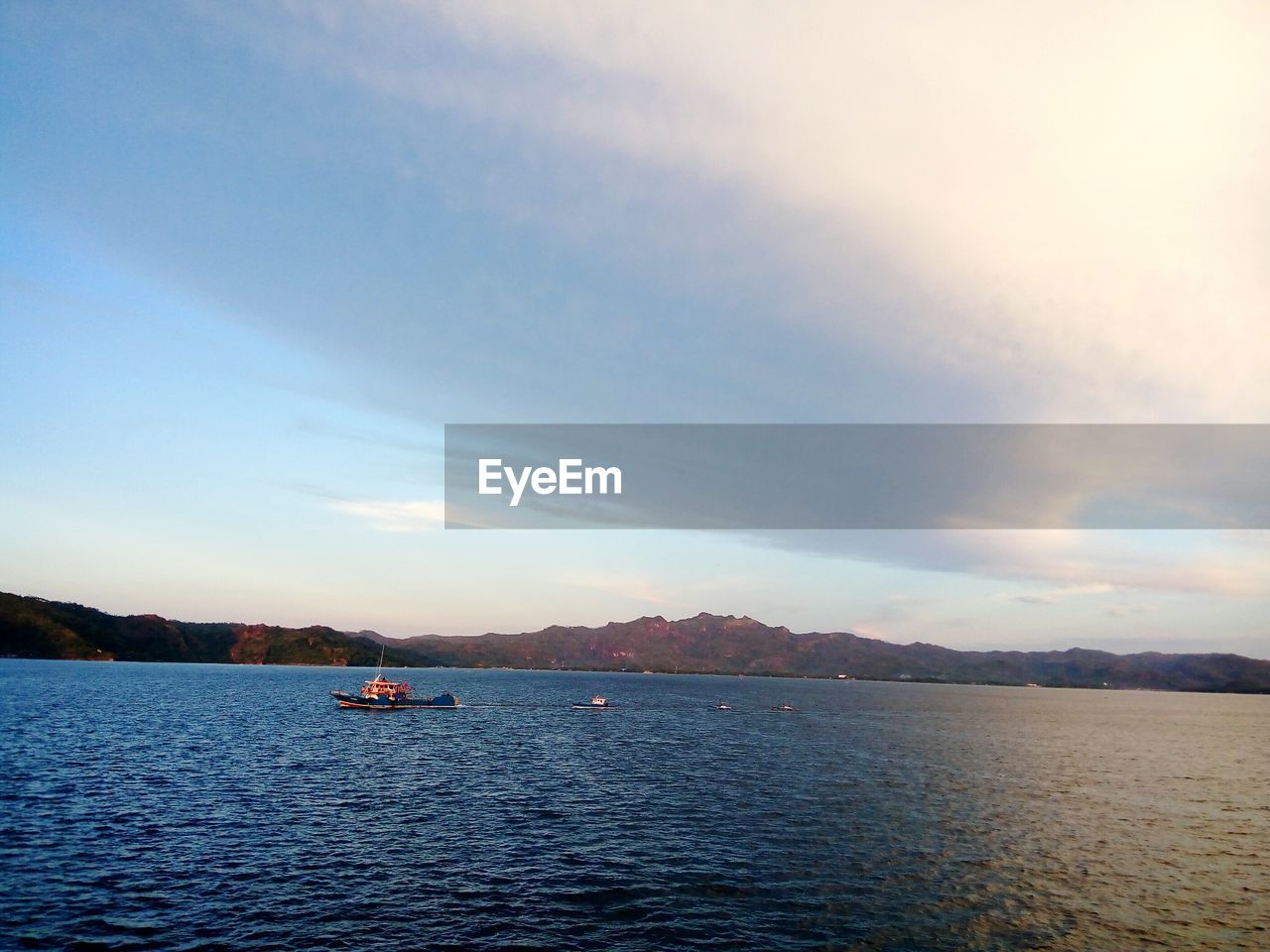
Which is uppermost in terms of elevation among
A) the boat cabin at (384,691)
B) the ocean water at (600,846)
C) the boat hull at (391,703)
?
the ocean water at (600,846)

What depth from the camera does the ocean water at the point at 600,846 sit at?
35438mm

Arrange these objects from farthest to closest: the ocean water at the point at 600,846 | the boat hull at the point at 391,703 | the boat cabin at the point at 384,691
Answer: the boat hull at the point at 391,703, the boat cabin at the point at 384,691, the ocean water at the point at 600,846

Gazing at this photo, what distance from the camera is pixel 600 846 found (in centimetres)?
4984

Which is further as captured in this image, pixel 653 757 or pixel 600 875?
pixel 653 757

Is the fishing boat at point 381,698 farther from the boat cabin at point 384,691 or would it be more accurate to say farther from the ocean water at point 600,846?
the ocean water at point 600,846

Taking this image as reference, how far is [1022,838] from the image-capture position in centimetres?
5588

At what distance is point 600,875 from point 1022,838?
3719cm

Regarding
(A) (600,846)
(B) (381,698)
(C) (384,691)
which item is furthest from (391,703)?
(A) (600,846)

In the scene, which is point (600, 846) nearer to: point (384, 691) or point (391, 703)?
point (384, 691)

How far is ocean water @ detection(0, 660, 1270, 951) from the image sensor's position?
35438 millimetres

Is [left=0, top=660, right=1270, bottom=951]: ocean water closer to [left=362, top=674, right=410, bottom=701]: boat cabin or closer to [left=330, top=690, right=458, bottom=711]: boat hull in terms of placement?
[left=362, top=674, right=410, bottom=701]: boat cabin

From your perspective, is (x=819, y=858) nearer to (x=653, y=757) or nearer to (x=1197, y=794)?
(x=653, y=757)

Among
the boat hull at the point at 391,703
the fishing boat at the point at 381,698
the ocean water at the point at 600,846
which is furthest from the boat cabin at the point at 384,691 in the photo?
the ocean water at the point at 600,846

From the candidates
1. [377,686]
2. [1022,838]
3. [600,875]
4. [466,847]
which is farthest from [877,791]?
[377,686]
